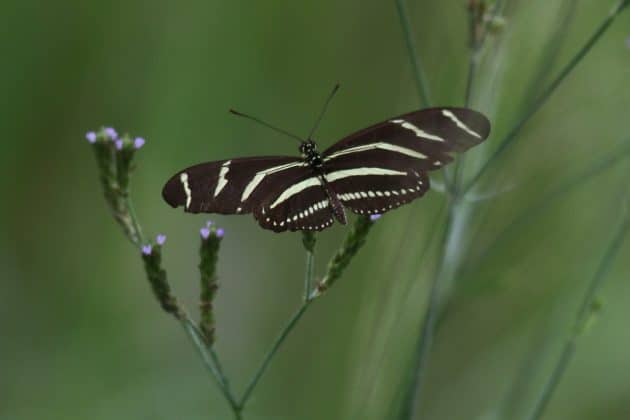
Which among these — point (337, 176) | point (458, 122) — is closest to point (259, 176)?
point (337, 176)

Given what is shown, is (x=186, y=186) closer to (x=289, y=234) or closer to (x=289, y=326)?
(x=289, y=326)

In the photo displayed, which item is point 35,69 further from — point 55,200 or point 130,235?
point 130,235

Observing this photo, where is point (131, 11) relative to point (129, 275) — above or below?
above

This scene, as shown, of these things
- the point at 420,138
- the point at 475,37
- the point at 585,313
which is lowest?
the point at 585,313

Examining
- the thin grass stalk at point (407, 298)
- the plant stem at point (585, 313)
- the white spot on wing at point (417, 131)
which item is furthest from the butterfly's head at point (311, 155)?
the plant stem at point (585, 313)

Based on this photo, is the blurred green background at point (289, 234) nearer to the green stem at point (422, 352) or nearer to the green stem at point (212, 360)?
the green stem at point (422, 352)

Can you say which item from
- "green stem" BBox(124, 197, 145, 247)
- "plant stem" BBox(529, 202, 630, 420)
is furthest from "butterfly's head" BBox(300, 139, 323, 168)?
"plant stem" BBox(529, 202, 630, 420)

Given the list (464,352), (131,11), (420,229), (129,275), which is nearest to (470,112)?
(420,229)

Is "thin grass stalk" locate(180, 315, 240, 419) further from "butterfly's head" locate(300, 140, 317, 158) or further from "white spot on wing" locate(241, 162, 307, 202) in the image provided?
"butterfly's head" locate(300, 140, 317, 158)
